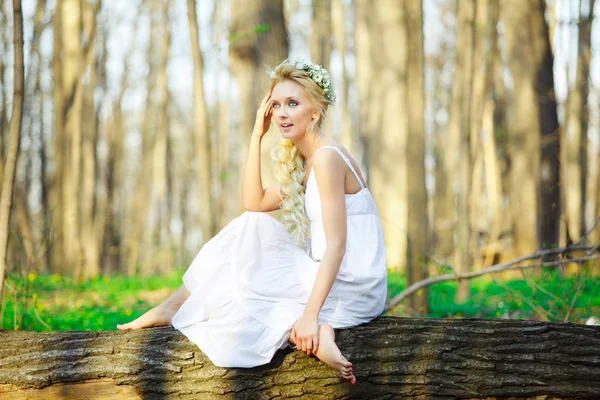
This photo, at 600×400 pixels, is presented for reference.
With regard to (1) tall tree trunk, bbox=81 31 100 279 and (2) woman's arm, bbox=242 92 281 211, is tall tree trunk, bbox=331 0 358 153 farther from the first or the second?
(2) woman's arm, bbox=242 92 281 211

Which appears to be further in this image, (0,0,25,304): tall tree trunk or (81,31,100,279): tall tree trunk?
(81,31,100,279): tall tree trunk

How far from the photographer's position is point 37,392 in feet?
9.93

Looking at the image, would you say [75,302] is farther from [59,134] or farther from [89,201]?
[89,201]

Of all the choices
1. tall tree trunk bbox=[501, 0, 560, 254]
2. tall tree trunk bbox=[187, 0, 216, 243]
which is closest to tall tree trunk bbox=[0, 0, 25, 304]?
tall tree trunk bbox=[187, 0, 216, 243]

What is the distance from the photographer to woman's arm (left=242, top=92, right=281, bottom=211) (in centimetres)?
353

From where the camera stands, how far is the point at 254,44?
6.46 metres

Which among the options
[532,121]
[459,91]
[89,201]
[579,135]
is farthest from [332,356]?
[579,135]

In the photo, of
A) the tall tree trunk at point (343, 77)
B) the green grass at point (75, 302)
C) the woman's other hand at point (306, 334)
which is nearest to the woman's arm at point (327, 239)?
the woman's other hand at point (306, 334)

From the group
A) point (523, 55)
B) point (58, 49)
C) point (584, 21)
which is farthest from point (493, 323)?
point (58, 49)

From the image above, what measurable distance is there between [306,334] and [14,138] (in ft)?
6.54

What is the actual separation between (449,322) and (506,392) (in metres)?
0.40

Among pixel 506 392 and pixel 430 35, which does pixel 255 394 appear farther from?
pixel 430 35

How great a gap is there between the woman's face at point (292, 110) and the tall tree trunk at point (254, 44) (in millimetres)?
2946

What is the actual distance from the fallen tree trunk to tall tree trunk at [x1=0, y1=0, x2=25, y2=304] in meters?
0.70
